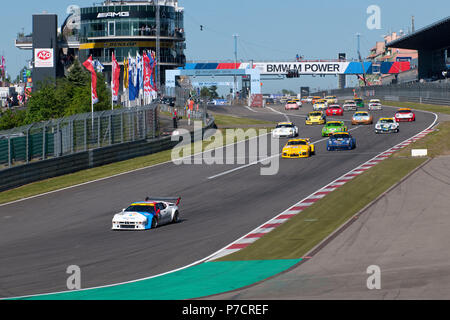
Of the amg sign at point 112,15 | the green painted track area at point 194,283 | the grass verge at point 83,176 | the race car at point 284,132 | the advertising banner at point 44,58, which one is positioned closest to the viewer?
the green painted track area at point 194,283

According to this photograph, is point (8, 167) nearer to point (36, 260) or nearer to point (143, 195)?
point (143, 195)

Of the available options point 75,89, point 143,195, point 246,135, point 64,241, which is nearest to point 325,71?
point 75,89

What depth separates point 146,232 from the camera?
2311 cm

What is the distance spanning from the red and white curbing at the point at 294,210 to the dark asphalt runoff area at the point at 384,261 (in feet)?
8.56

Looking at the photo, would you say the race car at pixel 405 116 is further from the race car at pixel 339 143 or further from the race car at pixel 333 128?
the race car at pixel 339 143

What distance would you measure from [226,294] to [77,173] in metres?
23.6

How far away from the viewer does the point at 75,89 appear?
7344 cm

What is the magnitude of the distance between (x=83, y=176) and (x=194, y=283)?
21.1 metres

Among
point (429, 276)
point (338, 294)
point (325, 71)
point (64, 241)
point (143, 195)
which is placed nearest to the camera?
point (338, 294)

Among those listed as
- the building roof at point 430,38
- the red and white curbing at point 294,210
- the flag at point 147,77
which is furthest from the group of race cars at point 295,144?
the building roof at point 430,38

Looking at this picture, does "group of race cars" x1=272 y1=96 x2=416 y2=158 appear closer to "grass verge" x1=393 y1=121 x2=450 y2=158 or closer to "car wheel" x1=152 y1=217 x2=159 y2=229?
"grass verge" x1=393 y1=121 x2=450 y2=158

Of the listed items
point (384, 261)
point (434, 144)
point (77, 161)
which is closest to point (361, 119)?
point (434, 144)

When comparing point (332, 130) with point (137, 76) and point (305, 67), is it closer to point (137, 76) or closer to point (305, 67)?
point (137, 76)

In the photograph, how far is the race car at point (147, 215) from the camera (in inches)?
923
